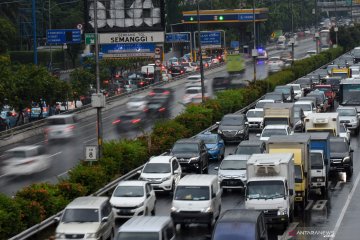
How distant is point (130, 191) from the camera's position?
36344 millimetres

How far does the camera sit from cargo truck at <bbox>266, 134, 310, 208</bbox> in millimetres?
37812

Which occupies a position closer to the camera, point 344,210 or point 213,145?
point 344,210

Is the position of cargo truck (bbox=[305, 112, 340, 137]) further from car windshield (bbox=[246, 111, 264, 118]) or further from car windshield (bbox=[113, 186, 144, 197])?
car windshield (bbox=[113, 186, 144, 197])

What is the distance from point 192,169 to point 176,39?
45.6 m

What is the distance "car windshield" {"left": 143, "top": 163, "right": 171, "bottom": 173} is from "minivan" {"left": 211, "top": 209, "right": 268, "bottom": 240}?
1338 cm

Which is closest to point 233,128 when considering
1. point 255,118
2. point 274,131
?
point 274,131

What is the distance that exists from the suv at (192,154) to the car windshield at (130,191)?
10254mm

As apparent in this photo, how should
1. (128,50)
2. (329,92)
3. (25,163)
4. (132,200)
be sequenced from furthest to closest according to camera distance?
(329,92) < (128,50) < (25,163) < (132,200)

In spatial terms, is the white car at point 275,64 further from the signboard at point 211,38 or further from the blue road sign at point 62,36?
the blue road sign at point 62,36

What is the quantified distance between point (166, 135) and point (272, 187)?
59.7 feet

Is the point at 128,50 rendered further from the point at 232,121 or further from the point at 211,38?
the point at 211,38

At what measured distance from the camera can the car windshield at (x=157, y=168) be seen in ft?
139

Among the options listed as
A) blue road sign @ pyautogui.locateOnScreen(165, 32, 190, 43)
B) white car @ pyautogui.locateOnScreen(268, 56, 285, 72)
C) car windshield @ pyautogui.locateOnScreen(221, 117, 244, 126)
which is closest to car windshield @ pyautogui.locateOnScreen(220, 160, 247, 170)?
car windshield @ pyautogui.locateOnScreen(221, 117, 244, 126)

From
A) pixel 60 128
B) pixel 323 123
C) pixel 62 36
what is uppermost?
pixel 62 36
